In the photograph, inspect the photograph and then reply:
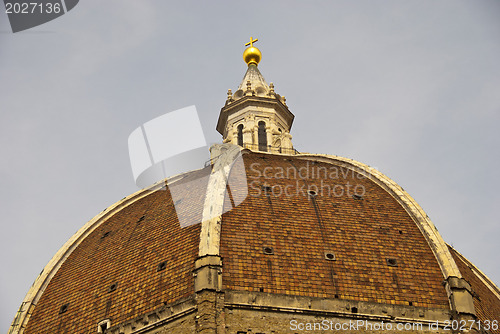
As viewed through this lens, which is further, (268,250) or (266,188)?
(266,188)

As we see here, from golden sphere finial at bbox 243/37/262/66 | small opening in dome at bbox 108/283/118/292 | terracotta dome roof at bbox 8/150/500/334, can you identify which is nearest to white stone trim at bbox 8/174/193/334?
terracotta dome roof at bbox 8/150/500/334

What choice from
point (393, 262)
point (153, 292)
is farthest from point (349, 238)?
point (153, 292)

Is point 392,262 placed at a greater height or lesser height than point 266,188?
lesser

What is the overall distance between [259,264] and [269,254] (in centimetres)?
57

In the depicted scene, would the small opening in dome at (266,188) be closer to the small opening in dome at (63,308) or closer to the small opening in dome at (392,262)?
the small opening in dome at (392,262)

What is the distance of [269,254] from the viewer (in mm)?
31562

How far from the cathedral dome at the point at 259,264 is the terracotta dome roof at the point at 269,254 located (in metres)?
0.04

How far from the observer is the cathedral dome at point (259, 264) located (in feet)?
99.1

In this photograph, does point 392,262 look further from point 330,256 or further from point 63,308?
point 63,308

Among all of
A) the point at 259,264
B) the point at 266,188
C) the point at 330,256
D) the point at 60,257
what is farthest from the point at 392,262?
the point at 60,257

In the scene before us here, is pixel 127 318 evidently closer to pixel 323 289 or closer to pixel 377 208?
pixel 323 289

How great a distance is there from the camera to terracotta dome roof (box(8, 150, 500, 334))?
102 feet

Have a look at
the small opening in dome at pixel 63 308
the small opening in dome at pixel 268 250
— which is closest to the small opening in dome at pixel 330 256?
the small opening in dome at pixel 268 250

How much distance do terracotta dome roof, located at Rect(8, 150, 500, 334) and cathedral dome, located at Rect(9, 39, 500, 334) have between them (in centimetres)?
4
